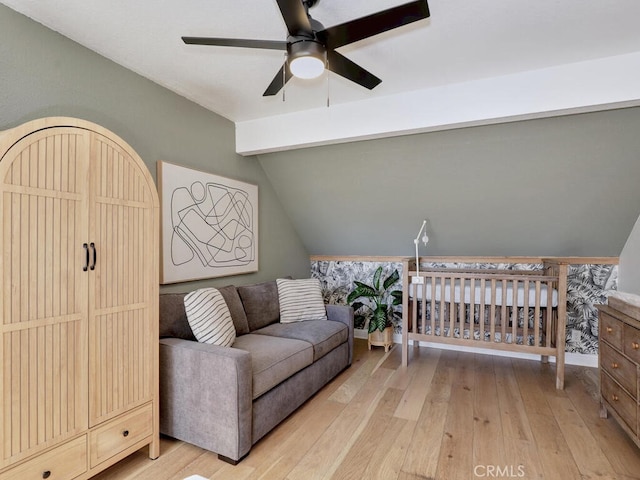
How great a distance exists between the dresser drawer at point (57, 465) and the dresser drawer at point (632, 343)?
287 centimetres

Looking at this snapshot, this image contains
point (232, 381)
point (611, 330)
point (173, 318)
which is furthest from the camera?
point (173, 318)

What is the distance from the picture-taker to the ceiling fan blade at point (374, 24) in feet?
4.26

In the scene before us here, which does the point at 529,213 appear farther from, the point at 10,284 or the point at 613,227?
the point at 10,284

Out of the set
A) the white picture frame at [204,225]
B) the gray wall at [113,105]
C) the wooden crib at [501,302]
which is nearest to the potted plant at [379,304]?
the wooden crib at [501,302]

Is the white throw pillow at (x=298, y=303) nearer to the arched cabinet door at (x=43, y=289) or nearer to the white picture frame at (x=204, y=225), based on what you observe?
the white picture frame at (x=204, y=225)

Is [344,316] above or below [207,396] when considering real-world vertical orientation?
above

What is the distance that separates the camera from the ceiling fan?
1329 millimetres

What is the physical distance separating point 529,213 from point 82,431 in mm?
3680

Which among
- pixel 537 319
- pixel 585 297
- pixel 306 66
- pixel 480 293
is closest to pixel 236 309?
pixel 306 66

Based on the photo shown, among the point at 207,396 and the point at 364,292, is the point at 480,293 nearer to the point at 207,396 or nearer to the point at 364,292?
the point at 364,292

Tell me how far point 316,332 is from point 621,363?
6.61 ft

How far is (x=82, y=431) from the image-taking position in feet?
5.39

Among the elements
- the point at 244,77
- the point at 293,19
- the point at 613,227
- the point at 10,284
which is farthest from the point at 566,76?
the point at 10,284

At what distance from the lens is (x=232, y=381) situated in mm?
1930
